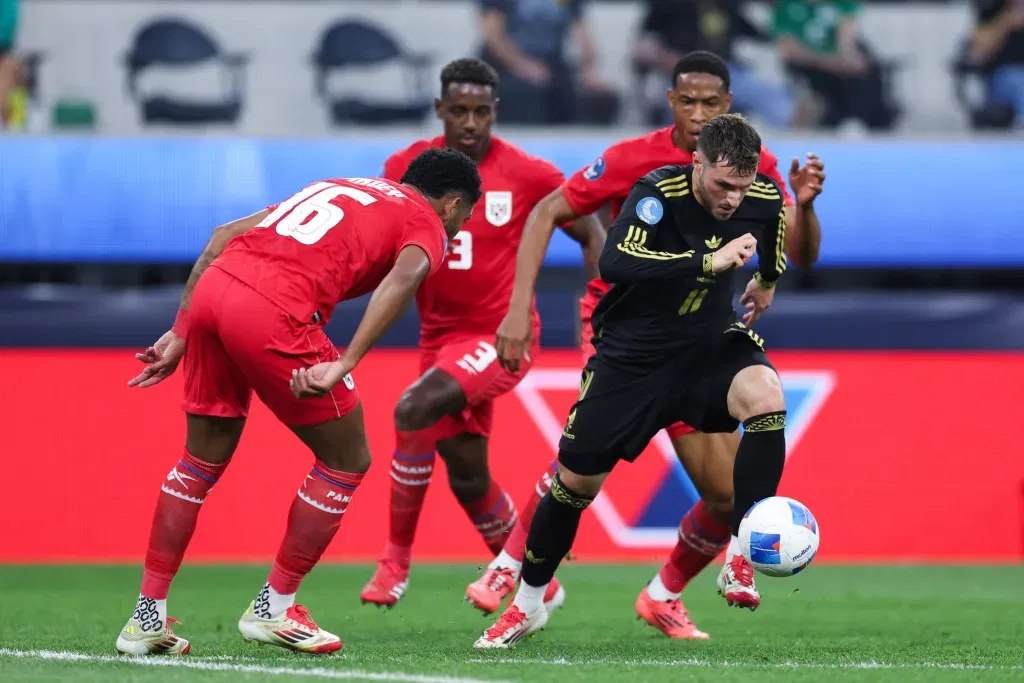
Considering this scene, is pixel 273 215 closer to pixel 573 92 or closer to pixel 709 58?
pixel 709 58

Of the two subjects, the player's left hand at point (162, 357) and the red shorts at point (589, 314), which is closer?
the player's left hand at point (162, 357)

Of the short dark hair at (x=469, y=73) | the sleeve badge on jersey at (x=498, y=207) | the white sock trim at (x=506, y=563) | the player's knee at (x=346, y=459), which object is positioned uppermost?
the short dark hair at (x=469, y=73)

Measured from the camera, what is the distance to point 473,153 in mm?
7109

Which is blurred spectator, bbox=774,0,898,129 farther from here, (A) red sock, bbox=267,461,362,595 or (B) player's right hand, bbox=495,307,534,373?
(A) red sock, bbox=267,461,362,595

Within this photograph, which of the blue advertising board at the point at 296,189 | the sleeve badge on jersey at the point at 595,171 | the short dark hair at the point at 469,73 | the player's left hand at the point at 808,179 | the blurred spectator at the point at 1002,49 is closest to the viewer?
the player's left hand at the point at 808,179

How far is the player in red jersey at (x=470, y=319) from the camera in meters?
6.88

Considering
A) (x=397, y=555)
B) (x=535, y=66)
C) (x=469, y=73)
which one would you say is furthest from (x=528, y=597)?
(x=535, y=66)

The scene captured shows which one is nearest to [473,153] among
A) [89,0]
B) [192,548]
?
[192,548]

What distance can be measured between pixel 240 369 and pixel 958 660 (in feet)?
9.26

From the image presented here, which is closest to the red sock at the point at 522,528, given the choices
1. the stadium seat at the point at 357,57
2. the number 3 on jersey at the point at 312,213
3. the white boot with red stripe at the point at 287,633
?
the white boot with red stripe at the point at 287,633

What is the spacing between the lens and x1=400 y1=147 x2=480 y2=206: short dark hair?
5.50 m

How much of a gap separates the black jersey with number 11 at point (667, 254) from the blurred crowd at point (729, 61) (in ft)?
20.4

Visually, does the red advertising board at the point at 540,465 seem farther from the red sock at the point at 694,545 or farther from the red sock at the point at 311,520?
the red sock at the point at 311,520

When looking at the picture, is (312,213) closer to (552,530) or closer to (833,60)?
(552,530)
